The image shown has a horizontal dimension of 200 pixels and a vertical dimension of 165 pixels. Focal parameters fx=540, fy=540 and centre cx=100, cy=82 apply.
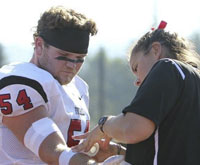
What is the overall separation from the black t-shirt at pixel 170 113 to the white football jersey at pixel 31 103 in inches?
33.5

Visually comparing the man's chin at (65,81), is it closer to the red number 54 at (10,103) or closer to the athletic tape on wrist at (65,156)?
the red number 54 at (10,103)

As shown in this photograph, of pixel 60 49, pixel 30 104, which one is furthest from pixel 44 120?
pixel 60 49

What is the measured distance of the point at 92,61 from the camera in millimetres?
16172

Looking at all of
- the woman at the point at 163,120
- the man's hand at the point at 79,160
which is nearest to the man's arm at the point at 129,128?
the woman at the point at 163,120

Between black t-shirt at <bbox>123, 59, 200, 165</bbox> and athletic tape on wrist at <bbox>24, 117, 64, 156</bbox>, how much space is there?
2.15 feet

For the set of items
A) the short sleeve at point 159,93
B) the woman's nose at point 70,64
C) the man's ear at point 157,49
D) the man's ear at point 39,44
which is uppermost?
the man's ear at point 157,49

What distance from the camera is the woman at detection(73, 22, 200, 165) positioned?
8.94ft

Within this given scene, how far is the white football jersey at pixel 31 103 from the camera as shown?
3.41m

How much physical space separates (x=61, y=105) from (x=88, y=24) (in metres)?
0.66

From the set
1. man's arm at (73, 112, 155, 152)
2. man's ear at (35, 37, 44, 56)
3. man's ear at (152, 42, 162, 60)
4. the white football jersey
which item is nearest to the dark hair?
man's ear at (152, 42, 162, 60)

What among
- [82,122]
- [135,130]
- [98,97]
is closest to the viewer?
[135,130]

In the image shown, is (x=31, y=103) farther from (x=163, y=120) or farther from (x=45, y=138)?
(x=163, y=120)

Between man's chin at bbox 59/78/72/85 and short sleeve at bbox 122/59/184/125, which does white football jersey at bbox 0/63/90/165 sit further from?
short sleeve at bbox 122/59/184/125

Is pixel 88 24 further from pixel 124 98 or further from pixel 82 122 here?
pixel 124 98
